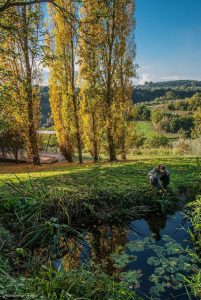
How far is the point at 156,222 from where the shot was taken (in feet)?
26.7

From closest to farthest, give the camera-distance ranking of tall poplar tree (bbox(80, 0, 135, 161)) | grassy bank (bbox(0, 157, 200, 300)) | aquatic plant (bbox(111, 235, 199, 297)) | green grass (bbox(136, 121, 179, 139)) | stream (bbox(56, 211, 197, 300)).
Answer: grassy bank (bbox(0, 157, 200, 300))
aquatic plant (bbox(111, 235, 199, 297))
stream (bbox(56, 211, 197, 300))
tall poplar tree (bbox(80, 0, 135, 161))
green grass (bbox(136, 121, 179, 139))

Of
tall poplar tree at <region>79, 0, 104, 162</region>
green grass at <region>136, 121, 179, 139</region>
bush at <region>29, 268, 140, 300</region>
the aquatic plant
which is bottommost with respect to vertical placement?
the aquatic plant

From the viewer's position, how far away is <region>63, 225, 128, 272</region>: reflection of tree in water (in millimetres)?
6086

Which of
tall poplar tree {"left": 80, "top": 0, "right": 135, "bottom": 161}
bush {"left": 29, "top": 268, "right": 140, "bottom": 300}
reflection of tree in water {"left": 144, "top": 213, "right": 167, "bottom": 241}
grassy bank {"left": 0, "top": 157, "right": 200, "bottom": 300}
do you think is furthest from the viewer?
tall poplar tree {"left": 80, "top": 0, "right": 135, "bottom": 161}

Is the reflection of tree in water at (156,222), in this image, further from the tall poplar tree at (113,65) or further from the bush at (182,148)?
the bush at (182,148)

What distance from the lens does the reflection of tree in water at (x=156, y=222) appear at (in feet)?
24.4

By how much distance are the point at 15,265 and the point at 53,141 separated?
37599 mm

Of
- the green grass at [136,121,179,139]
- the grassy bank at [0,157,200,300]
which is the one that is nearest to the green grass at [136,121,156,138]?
the green grass at [136,121,179,139]

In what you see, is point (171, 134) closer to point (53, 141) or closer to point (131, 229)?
point (53, 141)

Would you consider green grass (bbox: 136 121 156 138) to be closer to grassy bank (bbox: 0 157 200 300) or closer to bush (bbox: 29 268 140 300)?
grassy bank (bbox: 0 157 200 300)

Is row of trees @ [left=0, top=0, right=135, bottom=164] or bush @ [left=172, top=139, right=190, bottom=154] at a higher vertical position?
row of trees @ [left=0, top=0, right=135, bottom=164]

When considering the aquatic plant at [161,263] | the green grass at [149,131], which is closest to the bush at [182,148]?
the aquatic plant at [161,263]

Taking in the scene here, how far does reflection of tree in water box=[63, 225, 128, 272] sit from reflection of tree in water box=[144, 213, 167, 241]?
0.67m

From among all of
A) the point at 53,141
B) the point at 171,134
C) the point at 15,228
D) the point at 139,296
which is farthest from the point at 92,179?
the point at 171,134
